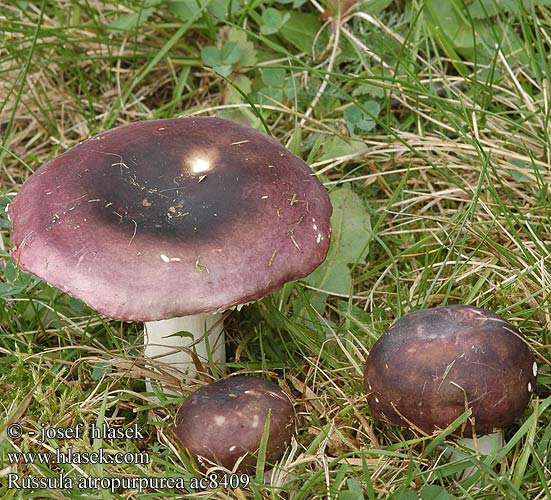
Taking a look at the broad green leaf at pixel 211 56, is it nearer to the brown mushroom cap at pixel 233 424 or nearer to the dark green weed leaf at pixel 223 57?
the dark green weed leaf at pixel 223 57

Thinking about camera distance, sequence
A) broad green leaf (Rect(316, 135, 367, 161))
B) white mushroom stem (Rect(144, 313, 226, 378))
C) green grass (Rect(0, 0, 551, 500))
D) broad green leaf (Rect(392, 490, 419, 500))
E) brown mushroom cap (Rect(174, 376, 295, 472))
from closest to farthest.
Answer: broad green leaf (Rect(392, 490, 419, 500)) < brown mushroom cap (Rect(174, 376, 295, 472)) < green grass (Rect(0, 0, 551, 500)) < white mushroom stem (Rect(144, 313, 226, 378)) < broad green leaf (Rect(316, 135, 367, 161))

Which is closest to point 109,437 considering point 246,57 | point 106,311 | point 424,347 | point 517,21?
point 106,311

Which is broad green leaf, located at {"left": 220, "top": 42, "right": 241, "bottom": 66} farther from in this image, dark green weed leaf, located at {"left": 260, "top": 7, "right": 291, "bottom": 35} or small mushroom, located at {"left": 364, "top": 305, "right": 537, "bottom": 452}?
small mushroom, located at {"left": 364, "top": 305, "right": 537, "bottom": 452}

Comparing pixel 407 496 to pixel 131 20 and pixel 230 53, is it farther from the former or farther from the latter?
pixel 131 20

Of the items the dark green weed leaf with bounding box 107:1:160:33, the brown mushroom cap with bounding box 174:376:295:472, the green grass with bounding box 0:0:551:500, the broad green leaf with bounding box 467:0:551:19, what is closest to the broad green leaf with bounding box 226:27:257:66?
the green grass with bounding box 0:0:551:500

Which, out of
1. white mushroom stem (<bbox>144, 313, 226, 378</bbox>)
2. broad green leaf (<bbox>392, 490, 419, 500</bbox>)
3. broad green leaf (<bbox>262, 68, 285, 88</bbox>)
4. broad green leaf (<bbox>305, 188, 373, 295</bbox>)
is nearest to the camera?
broad green leaf (<bbox>392, 490, 419, 500</bbox>)

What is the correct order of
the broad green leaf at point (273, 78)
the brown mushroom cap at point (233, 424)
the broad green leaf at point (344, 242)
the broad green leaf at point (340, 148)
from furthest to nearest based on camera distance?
the broad green leaf at point (273, 78) → the broad green leaf at point (340, 148) → the broad green leaf at point (344, 242) → the brown mushroom cap at point (233, 424)

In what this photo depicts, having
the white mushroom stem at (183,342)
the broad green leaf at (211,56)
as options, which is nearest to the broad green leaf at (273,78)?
the broad green leaf at (211,56)
